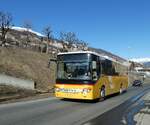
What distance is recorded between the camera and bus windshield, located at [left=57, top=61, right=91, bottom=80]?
787 inches

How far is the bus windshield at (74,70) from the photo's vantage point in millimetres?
20000

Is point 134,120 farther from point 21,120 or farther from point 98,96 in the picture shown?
point 98,96

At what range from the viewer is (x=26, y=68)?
41.7m

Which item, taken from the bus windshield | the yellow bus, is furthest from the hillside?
the bus windshield

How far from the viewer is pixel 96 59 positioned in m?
20.9

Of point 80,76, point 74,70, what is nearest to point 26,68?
point 74,70

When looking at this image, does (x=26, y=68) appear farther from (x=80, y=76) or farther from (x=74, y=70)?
(x=80, y=76)

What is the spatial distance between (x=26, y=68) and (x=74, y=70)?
72.6 ft

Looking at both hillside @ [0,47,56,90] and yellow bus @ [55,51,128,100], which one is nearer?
yellow bus @ [55,51,128,100]

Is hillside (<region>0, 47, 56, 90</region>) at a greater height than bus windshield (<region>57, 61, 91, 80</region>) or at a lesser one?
greater

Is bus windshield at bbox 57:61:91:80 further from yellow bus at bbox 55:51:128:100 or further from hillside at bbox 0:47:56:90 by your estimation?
hillside at bbox 0:47:56:90

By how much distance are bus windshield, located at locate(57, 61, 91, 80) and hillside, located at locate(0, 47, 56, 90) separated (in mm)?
14757

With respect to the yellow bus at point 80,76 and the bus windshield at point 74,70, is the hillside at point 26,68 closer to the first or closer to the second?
the yellow bus at point 80,76

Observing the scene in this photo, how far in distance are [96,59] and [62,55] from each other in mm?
2128
